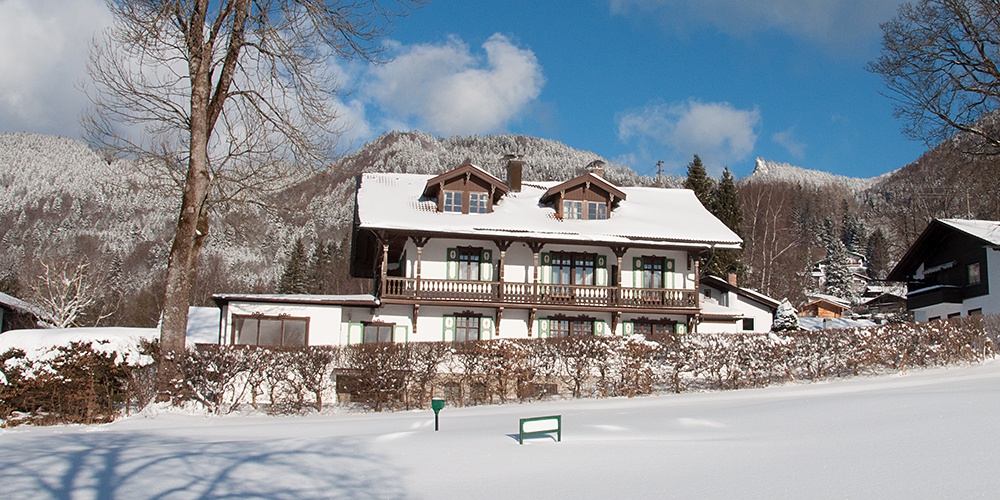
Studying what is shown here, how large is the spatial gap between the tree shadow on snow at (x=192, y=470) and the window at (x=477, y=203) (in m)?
21.7

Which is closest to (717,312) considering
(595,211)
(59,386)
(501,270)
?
(595,211)

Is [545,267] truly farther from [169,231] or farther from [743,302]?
[169,231]

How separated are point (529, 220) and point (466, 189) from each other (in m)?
2.87

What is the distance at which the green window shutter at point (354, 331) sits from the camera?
30359 millimetres

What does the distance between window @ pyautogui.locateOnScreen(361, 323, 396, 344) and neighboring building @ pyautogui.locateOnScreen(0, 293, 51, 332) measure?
2488cm

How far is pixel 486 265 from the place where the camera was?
32.1 metres

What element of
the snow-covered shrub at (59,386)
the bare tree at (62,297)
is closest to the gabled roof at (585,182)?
the snow-covered shrub at (59,386)

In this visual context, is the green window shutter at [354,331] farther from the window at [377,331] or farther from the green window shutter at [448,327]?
the green window shutter at [448,327]

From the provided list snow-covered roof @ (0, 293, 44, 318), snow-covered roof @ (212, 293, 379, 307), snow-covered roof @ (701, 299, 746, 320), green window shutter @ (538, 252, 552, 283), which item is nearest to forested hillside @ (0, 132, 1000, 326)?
snow-covered roof @ (212, 293, 379, 307)

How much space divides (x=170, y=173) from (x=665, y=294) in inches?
772

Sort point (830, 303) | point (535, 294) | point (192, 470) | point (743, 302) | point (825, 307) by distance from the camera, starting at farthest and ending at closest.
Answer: point (825, 307) < point (830, 303) < point (743, 302) < point (535, 294) < point (192, 470)

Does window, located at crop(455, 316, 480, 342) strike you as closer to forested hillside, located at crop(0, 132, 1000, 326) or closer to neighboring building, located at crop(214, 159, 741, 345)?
neighboring building, located at crop(214, 159, 741, 345)

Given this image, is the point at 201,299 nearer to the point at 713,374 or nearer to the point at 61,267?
the point at 61,267

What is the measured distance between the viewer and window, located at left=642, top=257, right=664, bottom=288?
33.4 metres
